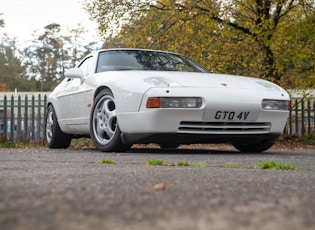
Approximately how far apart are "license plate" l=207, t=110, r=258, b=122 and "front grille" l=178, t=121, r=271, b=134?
87 mm

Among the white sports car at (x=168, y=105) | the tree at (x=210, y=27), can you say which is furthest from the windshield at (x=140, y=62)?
the tree at (x=210, y=27)

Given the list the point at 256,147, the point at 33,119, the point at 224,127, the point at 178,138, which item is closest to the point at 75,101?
the point at 178,138

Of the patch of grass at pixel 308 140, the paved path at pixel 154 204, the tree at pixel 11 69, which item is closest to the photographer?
Result: the paved path at pixel 154 204

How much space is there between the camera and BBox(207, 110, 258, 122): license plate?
6.20 m

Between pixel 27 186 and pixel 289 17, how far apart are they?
13.7 metres

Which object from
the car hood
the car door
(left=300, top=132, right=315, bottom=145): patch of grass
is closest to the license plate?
the car hood

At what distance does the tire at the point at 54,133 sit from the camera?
27.7ft

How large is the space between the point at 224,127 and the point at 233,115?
0.59ft

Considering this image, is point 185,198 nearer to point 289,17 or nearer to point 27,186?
point 27,186

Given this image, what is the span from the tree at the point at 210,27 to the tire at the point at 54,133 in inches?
221

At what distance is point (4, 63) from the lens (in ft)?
158

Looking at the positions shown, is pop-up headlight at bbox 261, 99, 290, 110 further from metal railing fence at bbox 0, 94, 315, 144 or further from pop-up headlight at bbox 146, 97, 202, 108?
metal railing fence at bbox 0, 94, 315, 144

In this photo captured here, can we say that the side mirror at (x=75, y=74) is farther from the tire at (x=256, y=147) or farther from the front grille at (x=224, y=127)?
the tire at (x=256, y=147)

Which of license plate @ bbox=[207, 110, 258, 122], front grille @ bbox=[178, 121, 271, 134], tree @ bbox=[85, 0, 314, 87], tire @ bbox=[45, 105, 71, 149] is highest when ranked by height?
tree @ bbox=[85, 0, 314, 87]
